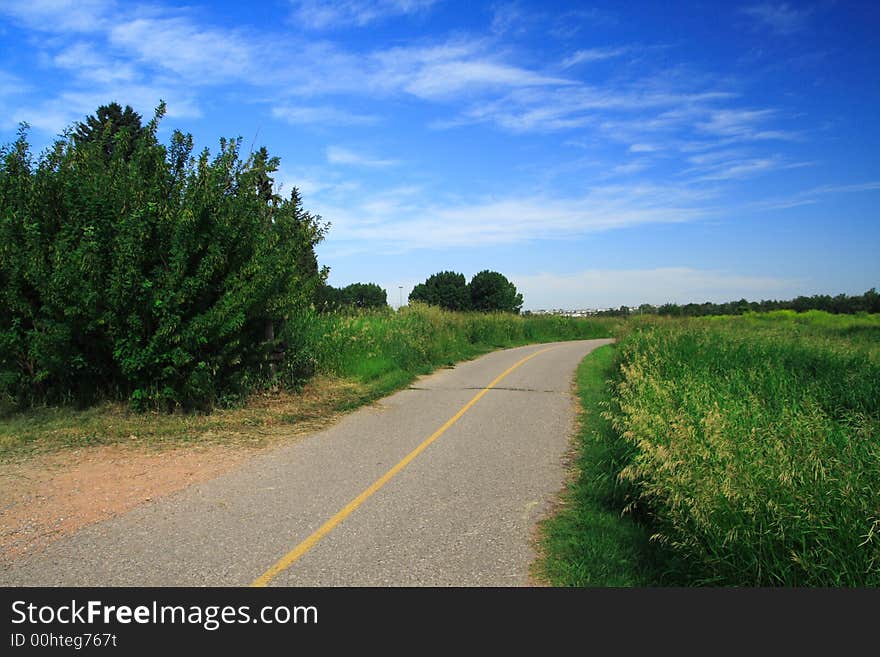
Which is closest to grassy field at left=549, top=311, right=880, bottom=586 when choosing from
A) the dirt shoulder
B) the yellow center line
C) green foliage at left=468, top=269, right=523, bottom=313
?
the yellow center line

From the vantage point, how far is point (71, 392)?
12.0 m

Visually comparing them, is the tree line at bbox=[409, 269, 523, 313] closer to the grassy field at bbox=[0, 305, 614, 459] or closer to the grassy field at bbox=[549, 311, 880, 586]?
the grassy field at bbox=[0, 305, 614, 459]

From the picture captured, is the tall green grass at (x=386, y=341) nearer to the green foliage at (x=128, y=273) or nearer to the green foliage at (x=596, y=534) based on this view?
the green foliage at (x=128, y=273)

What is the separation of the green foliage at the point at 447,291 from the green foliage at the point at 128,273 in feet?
320

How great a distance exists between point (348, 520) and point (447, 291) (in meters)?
106

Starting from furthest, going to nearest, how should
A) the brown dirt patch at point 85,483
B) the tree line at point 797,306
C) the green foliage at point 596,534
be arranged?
the tree line at point 797,306 → the brown dirt patch at point 85,483 → the green foliage at point 596,534

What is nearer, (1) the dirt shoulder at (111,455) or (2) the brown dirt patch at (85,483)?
(2) the brown dirt patch at (85,483)

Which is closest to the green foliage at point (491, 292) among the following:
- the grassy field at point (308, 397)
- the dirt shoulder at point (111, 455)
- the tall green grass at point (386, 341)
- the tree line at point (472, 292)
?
the tree line at point (472, 292)

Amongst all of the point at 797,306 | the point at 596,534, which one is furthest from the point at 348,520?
the point at 797,306

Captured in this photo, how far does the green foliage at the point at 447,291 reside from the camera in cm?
11131

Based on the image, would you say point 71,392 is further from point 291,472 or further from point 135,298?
point 291,472

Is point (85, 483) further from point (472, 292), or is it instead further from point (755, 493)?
point (472, 292)

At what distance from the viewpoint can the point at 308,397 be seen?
14297mm

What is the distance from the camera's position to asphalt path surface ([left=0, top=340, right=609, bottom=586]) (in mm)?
4988
